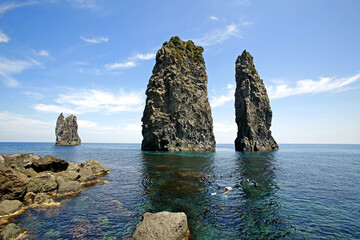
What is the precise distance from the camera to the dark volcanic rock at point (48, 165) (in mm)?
25734

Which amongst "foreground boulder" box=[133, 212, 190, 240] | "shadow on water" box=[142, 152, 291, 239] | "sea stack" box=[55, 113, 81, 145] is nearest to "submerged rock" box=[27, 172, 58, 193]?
"shadow on water" box=[142, 152, 291, 239]

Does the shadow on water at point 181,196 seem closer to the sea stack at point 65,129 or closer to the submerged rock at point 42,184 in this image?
the submerged rock at point 42,184

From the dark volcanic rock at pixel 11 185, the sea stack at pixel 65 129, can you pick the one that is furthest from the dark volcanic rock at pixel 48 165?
the sea stack at pixel 65 129

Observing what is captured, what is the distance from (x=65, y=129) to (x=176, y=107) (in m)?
147

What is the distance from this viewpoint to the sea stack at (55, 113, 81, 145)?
172m

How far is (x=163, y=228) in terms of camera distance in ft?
35.5

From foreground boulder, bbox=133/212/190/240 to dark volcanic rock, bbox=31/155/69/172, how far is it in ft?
72.9

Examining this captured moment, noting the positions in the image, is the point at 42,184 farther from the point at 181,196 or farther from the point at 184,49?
the point at 184,49

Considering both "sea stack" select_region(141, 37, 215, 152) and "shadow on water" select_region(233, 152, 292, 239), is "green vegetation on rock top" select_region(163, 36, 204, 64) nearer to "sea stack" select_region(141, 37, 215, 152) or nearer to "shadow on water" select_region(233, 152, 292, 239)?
"sea stack" select_region(141, 37, 215, 152)

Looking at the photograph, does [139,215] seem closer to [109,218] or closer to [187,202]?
[109,218]

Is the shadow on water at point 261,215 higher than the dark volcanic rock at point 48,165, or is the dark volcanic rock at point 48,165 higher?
the dark volcanic rock at point 48,165

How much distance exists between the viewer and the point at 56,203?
17172 millimetres

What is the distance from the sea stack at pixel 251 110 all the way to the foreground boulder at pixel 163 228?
84.4m

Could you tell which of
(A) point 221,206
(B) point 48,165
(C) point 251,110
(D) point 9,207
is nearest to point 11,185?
(D) point 9,207
